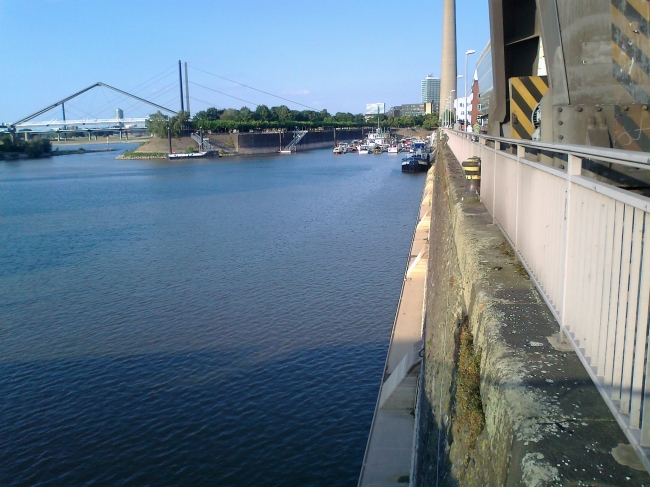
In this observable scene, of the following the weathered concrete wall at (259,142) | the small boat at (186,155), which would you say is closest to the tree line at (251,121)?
the weathered concrete wall at (259,142)

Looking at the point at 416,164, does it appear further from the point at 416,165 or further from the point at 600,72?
the point at 600,72

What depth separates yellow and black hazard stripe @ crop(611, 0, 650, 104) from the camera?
406 centimetres

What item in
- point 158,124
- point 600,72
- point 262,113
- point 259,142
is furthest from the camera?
point 262,113

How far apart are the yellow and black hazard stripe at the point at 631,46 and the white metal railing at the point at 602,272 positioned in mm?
1370

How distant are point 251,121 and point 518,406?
107142mm

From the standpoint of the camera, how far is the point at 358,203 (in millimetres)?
32469

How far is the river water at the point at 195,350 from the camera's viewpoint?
348 inches

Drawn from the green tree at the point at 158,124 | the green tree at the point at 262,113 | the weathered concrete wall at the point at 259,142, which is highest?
the green tree at the point at 262,113

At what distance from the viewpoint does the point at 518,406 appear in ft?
6.82

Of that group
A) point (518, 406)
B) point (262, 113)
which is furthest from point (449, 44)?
point (262, 113)

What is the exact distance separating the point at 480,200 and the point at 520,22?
2345mm

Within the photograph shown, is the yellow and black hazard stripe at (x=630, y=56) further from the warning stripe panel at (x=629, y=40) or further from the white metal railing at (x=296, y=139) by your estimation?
the white metal railing at (x=296, y=139)

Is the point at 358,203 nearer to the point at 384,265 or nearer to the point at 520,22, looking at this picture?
the point at 384,265

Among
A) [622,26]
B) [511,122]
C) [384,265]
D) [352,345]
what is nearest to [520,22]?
[511,122]
